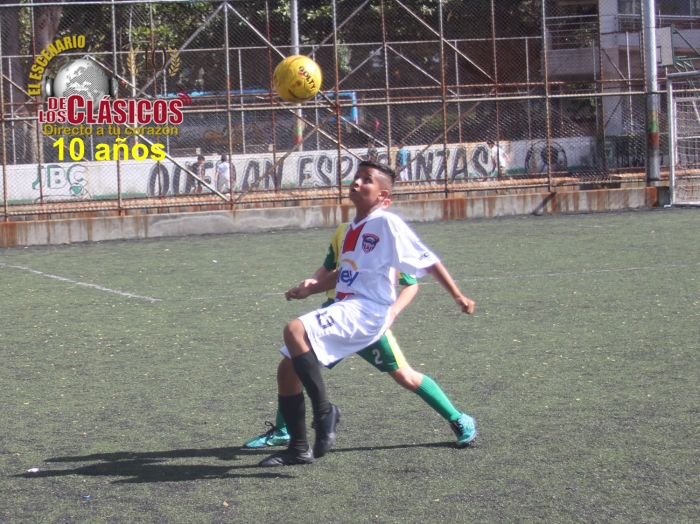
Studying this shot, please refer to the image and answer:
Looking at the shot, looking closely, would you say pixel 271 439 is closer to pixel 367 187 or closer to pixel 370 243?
pixel 370 243

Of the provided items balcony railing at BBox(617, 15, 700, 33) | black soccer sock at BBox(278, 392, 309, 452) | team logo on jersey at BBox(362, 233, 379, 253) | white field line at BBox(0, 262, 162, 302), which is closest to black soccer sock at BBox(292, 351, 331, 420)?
black soccer sock at BBox(278, 392, 309, 452)

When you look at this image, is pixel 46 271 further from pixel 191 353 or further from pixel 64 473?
pixel 64 473

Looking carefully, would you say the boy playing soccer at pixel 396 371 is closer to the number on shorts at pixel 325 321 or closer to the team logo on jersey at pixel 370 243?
the team logo on jersey at pixel 370 243

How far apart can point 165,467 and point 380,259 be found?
140 centimetres

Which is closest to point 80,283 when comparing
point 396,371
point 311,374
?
point 396,371

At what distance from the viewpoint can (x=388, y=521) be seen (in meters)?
3.89

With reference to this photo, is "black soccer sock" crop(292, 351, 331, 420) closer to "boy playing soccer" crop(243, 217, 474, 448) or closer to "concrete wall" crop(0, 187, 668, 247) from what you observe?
"boy playing soccer" crop(243, 217, 474, 448)

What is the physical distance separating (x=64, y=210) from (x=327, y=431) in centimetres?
1436

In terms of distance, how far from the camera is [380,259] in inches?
180

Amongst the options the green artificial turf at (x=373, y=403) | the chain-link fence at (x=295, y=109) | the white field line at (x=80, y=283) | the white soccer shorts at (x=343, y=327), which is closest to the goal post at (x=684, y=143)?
the chain-link fence at (x=295, y=109)

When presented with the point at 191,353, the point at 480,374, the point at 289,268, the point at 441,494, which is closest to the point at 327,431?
the point at 441,494

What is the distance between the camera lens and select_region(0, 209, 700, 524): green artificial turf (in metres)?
4.15

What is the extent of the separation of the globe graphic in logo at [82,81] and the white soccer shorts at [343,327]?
612 inches

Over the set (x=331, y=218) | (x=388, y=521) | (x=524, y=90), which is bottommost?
(x=388, y=521)
